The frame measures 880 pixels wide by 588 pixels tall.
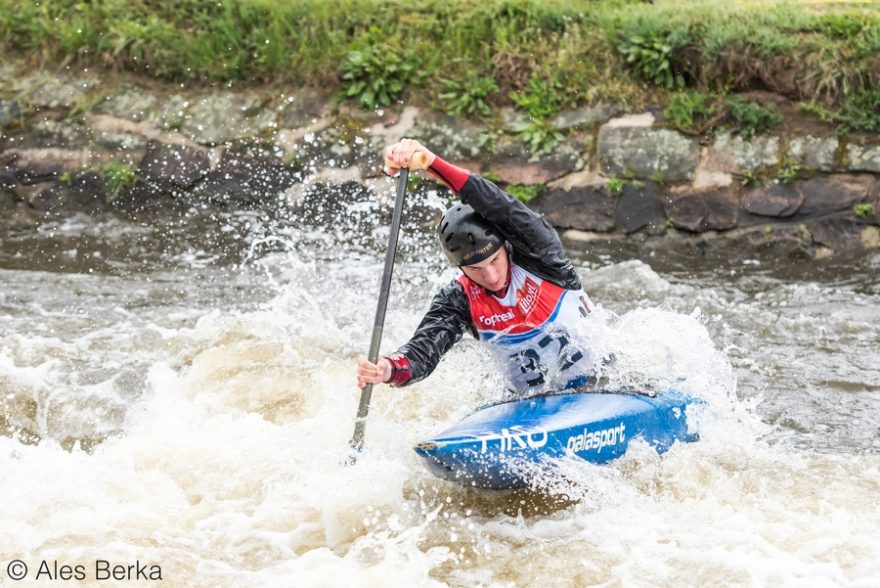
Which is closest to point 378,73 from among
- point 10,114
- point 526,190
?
point 526,190

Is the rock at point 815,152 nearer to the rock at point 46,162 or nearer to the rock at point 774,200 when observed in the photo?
the rock at point 774,200

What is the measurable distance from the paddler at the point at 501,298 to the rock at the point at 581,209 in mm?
3819

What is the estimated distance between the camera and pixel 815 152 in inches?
351

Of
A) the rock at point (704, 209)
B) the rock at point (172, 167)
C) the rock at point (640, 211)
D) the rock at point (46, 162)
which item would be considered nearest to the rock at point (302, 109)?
the rock at point (172, 167)

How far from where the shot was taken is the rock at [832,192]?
8.76m

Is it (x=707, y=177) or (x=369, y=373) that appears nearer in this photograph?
(x=369, y=373)

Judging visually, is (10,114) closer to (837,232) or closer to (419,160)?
(419,160)

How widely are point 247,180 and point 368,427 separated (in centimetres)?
497

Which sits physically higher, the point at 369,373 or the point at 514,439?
the point at 369,373

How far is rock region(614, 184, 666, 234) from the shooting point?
903cm

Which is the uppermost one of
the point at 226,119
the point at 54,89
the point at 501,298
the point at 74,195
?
the point at 54,89

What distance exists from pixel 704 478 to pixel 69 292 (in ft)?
16.5

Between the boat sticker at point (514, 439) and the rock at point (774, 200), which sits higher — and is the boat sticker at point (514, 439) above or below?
below

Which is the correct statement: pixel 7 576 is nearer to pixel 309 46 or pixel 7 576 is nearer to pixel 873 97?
pixel 309 46
